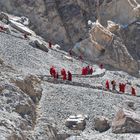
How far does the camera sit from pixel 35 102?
90.5ft

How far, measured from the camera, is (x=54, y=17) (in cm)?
5847

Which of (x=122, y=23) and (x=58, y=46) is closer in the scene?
(x=58, y=46)

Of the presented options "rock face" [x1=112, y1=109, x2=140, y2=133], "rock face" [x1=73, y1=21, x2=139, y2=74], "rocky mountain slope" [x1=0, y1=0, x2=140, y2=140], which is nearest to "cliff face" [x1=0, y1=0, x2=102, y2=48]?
"rocky mountain slope" [x1=0, y1=0, x2=140, y2=140]

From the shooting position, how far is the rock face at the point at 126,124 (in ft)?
82.5

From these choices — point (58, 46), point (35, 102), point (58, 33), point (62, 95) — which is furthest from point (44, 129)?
point (58, 33)

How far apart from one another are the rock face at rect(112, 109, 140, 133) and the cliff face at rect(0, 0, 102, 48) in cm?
3198

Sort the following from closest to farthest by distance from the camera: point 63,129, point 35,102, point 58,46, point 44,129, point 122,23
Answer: point 44,129, point 63,129, point 35,102, point 58,46, point 122,23

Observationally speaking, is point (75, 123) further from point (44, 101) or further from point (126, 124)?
point (44, 101)

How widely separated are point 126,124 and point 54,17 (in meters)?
34.9

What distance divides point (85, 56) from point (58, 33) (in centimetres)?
565

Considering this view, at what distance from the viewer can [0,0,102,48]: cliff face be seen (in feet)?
189

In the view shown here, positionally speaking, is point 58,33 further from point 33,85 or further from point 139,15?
point 33,85

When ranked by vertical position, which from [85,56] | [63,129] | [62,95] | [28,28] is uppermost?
[28,28]

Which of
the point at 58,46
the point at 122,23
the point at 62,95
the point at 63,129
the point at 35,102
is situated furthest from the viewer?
the point at 122,23
